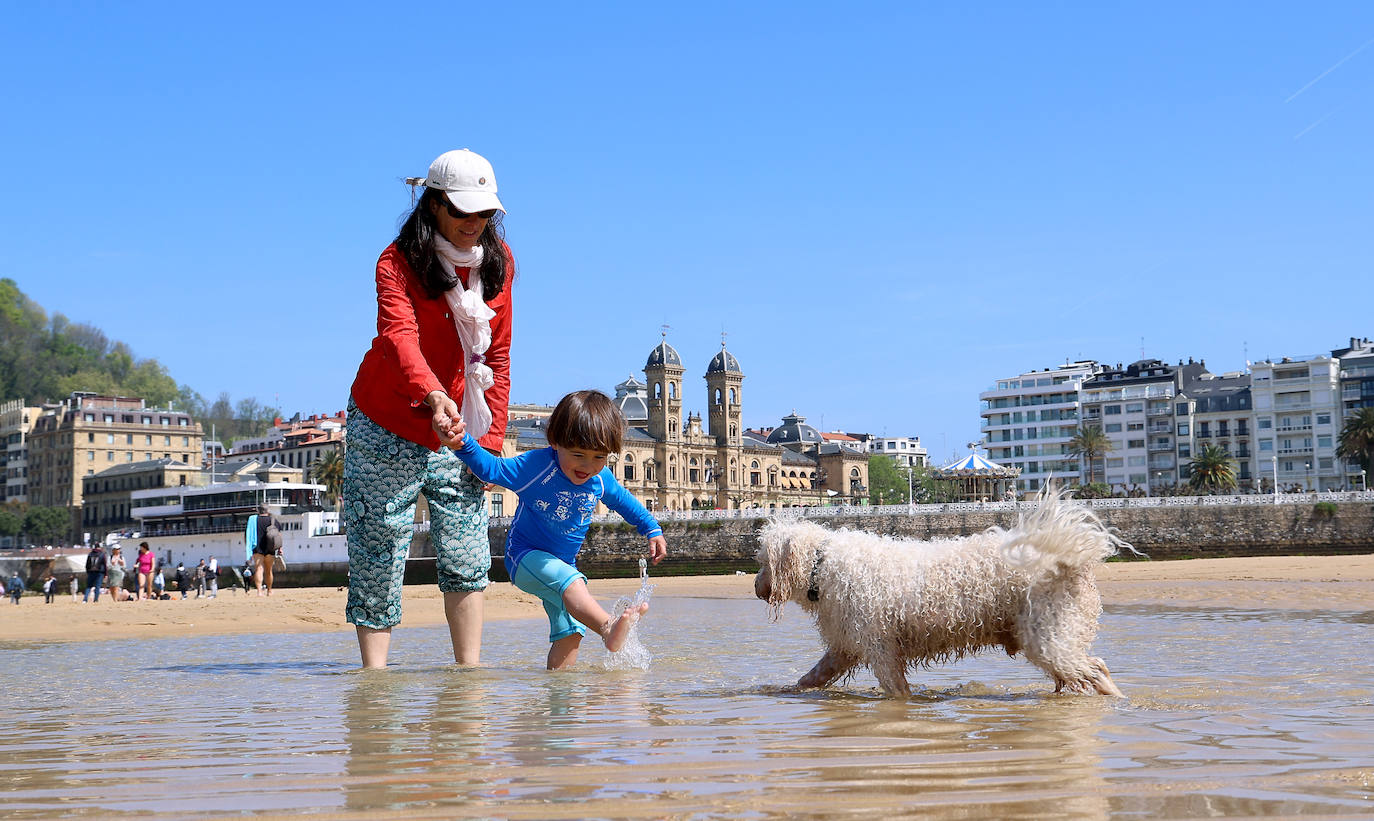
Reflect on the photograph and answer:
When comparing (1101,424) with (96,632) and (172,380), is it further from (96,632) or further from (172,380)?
(172,380)

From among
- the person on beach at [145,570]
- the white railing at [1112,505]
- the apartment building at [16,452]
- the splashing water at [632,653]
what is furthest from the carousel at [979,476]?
the apartment building at [16,452]

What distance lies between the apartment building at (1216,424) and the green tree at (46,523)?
310 feet

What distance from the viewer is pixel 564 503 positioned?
6156mm

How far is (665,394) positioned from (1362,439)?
5826cm

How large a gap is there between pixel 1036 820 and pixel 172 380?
183 metres

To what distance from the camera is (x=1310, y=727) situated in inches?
153

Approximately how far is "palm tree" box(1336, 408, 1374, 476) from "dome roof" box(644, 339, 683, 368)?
188ft

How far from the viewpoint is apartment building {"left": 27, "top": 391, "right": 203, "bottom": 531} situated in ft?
390

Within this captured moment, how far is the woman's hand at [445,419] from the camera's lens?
5.37 meters

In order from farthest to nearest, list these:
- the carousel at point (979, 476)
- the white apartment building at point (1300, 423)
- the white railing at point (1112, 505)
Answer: the white apartment building at point (1300, 423) → the carousel at point (979, 476) → the white railing at point (1112, 505)

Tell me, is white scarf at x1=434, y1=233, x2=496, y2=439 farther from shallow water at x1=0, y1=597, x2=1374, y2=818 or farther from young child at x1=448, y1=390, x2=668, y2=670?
shallow water at x1=0, y1=597, x2=1374, y2=818

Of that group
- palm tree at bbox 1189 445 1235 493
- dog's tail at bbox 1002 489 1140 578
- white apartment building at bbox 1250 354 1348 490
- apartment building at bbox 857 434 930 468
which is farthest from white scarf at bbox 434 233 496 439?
apartment building at bbox 857 434 930 468

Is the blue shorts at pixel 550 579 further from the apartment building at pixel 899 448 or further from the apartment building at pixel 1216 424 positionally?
the apartment building at pixel 899 448

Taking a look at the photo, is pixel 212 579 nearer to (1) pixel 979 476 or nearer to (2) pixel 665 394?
(1) pixel 979 476
